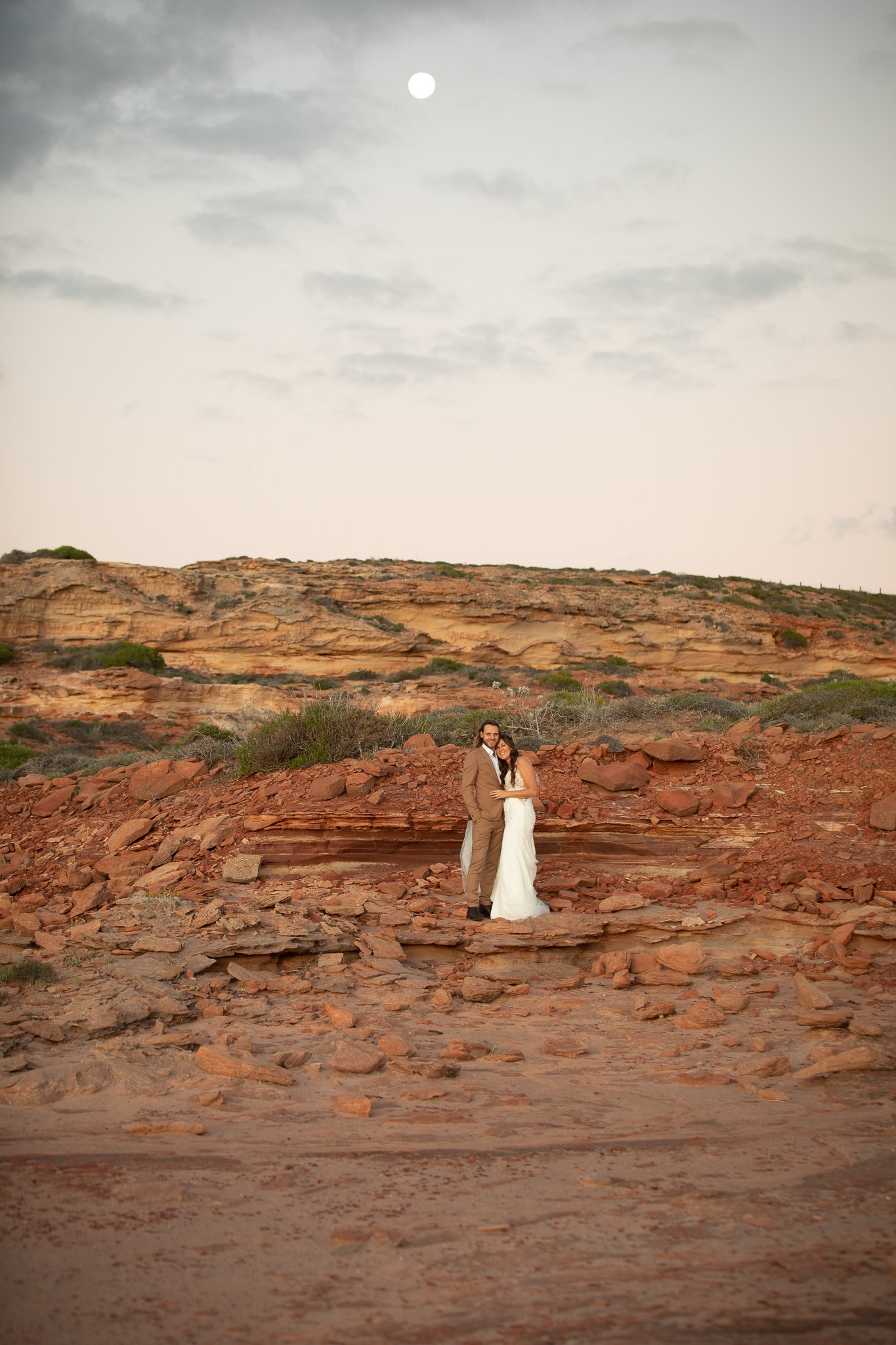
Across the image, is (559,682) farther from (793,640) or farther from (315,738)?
(315,738)

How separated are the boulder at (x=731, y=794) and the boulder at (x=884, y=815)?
119 cm

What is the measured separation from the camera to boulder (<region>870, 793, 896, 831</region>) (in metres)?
8.22

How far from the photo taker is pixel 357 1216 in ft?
10.6

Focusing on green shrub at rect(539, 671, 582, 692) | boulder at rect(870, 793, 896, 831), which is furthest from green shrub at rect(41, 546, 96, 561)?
boulder at rect(870, 793, 896, 831)

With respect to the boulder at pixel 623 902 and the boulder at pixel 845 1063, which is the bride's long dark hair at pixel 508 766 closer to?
the boulder at pixel 623 902

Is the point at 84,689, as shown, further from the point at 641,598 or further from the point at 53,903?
the point at 641,598

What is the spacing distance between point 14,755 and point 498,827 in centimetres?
1038

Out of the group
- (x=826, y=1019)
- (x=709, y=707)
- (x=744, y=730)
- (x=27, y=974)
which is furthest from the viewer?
(x=709, y=707)

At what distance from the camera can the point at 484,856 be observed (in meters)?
7.46

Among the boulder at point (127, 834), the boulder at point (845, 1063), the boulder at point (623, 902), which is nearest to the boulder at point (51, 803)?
the boulder at point (127, 834)

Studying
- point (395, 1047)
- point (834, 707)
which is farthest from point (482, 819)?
point (834, 707)

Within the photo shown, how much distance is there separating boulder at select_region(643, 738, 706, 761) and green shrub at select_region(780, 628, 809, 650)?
27796 mm

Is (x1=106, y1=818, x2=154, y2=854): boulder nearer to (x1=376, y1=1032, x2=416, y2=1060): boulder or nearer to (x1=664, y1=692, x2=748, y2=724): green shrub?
(x1=376, y1=1032, x2=416, y2=1060): boulder

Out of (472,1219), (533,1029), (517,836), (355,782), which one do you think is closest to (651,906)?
(517,836)
